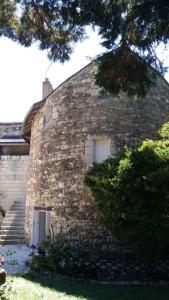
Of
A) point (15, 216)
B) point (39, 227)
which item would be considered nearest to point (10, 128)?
point (15, 216)

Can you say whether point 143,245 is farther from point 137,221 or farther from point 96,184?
point 96,184

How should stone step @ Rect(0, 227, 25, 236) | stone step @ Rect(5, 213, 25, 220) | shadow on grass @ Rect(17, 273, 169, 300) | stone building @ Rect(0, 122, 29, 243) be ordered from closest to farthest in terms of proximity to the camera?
shadow on grass @ Rect(17, 273, 169, 300) < stone step @ Rect(0, 227, 25, 236) < stone step @ Rect(5, 213, 25, 220) < stone building @ Rect(0, 122, 29, 243)

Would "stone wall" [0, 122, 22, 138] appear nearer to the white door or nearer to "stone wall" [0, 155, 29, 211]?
"stone wall" [0, 155, 29, 211]

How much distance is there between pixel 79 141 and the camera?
12.3 m

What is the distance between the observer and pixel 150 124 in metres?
12.6

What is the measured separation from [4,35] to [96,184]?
14.1ft

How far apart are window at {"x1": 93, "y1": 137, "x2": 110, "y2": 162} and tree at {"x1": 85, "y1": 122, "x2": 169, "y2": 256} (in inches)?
83.2

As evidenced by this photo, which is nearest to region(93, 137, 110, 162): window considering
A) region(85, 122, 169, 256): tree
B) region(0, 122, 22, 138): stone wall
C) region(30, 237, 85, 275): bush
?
region(85, 122, 169, 256): tree

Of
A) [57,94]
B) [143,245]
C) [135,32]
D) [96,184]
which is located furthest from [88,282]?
[57,94]

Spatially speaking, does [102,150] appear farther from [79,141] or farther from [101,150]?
[79,141]

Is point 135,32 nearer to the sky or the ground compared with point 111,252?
nearer to the sky

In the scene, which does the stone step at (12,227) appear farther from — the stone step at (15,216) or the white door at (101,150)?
the white door at (101,150)

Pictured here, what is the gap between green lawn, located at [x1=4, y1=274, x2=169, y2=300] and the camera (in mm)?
7510

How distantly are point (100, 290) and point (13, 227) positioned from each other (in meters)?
7.85
